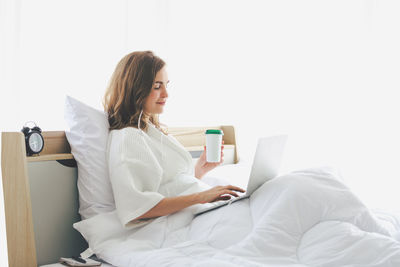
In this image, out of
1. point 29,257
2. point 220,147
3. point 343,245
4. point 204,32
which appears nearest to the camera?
point 343,245

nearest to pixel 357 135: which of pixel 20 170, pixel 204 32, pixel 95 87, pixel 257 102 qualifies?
pixel 257 102

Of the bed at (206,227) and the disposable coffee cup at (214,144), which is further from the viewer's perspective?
the disposable coffee cup at (214,144)

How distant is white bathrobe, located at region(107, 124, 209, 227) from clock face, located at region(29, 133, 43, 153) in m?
0.25

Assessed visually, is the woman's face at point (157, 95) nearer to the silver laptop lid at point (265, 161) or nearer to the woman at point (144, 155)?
the woman at point (144, 155)

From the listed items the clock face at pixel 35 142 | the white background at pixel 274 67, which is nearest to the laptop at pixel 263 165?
the clock face at pixel 35 142

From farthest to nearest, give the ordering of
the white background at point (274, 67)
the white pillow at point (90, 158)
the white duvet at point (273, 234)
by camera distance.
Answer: the white background at point (274, 67) → the white pillow at point (90, 158) → the white duvet at point (273, 234)

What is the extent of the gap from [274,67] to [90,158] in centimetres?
192

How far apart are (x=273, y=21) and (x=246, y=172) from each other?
1437 mm

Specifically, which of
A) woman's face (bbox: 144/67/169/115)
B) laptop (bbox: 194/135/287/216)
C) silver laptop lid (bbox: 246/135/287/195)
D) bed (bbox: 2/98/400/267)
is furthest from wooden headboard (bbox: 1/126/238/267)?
silver laptop lid (bbox: 246/135/287/195)

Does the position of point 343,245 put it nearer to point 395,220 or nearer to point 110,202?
point 395,220

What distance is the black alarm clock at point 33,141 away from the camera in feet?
4.78

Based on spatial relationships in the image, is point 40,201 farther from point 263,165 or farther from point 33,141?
point 263,165

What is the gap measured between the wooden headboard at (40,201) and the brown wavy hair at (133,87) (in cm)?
25

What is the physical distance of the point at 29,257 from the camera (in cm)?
134
